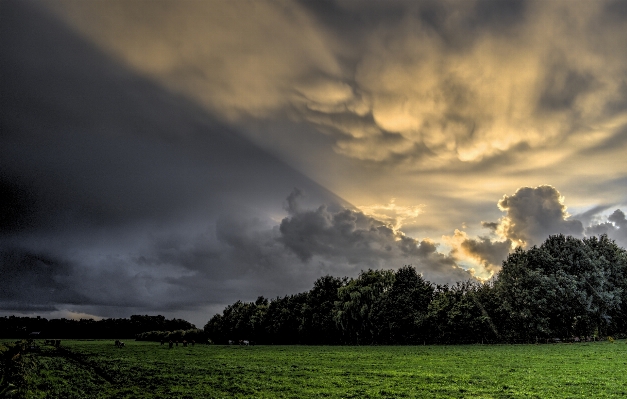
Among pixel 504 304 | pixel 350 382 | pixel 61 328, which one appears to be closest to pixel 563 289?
pixel 504 304

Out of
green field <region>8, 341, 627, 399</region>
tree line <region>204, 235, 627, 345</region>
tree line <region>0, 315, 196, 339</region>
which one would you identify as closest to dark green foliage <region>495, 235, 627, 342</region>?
tree line <region>204, 235, 627, 345</region>

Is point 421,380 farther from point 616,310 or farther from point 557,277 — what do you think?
point 616,310

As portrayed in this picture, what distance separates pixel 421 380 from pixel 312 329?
83.4m

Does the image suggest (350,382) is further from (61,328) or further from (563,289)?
(61,328)

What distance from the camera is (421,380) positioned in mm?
28016

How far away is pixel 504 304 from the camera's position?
76125mm

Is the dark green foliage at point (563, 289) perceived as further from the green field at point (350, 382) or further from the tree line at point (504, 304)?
the green field at point (350, 382)

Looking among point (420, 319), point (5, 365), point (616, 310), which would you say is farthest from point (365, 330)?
point (5, 365)

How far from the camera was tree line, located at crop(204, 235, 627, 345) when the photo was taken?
7388 centimetres

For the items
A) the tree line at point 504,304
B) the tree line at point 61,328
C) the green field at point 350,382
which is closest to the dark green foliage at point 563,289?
the tree line at point 504,304

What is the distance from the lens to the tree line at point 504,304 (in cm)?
7388

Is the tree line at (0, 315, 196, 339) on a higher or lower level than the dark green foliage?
lower

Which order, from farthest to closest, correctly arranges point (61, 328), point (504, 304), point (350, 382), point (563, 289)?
point (61, 328) → point (504, 304) → point (563, 289) → point (350, 382)

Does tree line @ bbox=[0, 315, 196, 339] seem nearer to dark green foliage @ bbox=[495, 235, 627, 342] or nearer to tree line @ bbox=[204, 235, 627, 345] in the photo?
tree line @ bbox=[204, 235, 627, 345]
